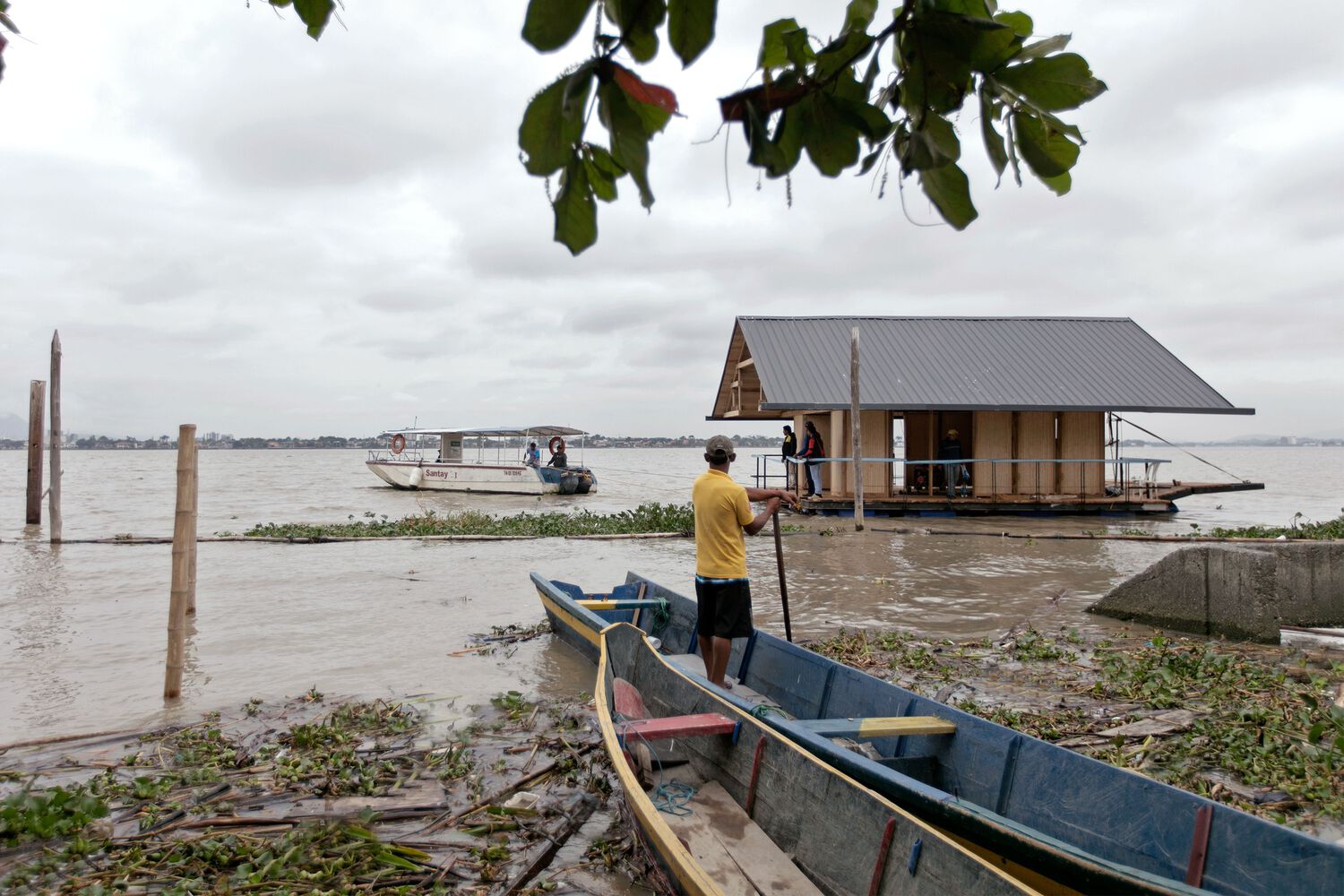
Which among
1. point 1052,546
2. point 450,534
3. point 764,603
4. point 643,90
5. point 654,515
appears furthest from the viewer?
point 654,515

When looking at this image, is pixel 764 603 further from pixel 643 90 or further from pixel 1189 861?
pixel 643 90

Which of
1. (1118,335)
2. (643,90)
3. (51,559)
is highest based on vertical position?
(1118,335)

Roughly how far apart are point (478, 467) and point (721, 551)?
3088 cm

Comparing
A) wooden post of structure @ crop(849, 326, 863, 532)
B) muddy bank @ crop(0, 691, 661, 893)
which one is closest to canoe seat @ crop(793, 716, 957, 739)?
muddy bank @ crop(0, 691, 661, 893)

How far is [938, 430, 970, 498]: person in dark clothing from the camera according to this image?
70.6 ft

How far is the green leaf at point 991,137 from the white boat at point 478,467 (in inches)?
1311

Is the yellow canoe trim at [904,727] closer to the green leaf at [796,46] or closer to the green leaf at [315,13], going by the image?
the green leaf at [796,46]

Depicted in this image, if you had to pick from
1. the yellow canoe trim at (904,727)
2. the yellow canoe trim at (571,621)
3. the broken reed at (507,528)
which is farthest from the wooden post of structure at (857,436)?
the yellow canoe trim at (904,727)

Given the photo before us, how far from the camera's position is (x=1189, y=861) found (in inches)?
129

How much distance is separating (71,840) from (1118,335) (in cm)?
2785

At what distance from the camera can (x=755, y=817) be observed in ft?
14.4

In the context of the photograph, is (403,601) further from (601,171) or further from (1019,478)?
(1019,478)

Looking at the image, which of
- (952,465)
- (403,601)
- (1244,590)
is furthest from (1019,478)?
(403,601)

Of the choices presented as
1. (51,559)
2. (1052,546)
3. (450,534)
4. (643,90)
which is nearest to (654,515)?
(450,534)
